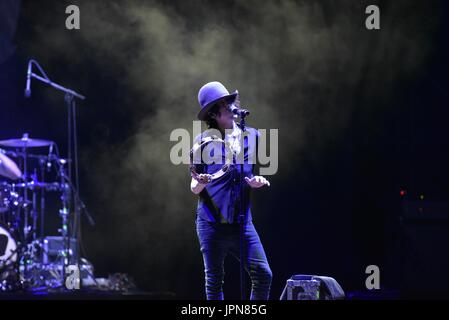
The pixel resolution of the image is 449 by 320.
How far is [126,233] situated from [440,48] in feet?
15.6

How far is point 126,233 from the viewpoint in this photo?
347 inches

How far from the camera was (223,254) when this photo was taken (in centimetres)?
450

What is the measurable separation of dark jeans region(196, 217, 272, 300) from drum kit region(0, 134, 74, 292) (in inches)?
127

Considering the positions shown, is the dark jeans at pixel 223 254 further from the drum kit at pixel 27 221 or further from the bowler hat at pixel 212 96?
the drum kit at pixel 27 221

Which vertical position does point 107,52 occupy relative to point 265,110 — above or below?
above

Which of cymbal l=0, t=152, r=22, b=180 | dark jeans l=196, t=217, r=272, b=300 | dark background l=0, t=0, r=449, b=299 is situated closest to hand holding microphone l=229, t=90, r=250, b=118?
dark jeans l=196, t=217, r=272, b=300

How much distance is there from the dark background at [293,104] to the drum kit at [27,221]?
3.48 feet

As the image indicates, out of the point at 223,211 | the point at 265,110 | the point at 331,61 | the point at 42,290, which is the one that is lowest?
the point at 42,290

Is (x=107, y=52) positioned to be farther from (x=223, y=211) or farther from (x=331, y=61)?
(x=223, y=211)

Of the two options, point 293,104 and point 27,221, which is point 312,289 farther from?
point 27,221

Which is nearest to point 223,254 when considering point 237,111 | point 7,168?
point 237,111

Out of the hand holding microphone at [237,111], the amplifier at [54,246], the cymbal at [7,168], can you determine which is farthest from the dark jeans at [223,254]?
the amplifier at [54,246]

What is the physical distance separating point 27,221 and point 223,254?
4.54m

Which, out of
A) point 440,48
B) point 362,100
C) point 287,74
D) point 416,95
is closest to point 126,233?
point 287,74
